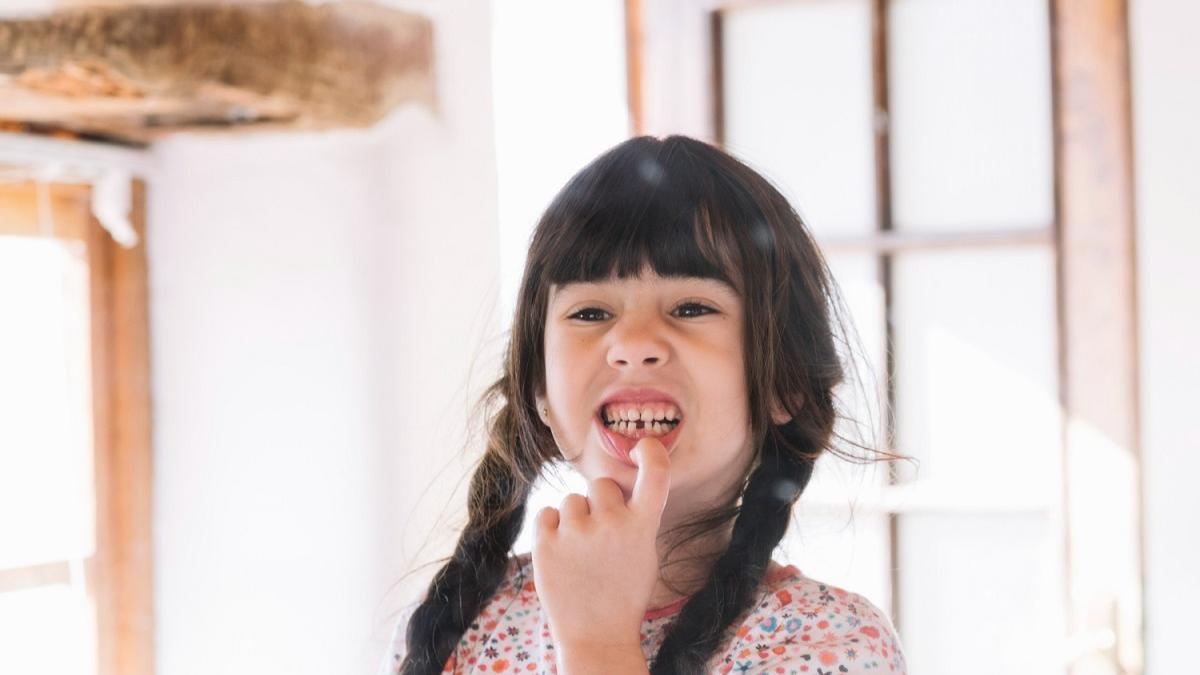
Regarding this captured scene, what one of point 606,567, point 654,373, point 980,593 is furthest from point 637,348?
point 980,593

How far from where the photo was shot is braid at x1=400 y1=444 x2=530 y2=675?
3.40 ft

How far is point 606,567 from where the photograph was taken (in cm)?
84

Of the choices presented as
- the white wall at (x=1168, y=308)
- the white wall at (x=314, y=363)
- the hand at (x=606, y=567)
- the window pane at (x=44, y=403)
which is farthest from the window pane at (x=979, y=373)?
the window pane at (x=44, y=403)

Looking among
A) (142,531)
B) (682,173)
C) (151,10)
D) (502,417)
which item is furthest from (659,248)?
(142,531)

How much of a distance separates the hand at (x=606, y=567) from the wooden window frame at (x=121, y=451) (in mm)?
1076

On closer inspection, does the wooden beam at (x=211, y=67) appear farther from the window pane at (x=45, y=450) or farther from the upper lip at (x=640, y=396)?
the upper lip at (x=640, y=396)

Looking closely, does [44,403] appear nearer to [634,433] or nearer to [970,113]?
[634,433]

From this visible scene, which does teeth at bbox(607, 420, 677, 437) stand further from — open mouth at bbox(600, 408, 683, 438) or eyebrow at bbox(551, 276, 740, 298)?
eyebrow at bbox(551, 276, 740, 298)

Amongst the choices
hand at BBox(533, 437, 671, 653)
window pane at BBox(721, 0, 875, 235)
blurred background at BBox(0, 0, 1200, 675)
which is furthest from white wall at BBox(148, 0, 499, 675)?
hand at BBox(533, 437, 671, 653)

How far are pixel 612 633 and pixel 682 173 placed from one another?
369 mm

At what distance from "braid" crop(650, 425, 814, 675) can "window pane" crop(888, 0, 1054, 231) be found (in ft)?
2.77

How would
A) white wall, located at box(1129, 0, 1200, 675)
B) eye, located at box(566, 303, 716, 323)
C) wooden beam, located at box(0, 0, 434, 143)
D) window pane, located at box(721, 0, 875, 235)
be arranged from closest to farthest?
eye, located at box(566, 303, 716, 323) → wooden beam, located at box(0, 0, 434, 143) → white wall, located at box(1129, 0, 1200, 675) → window pane, located at box(721, 0, 875, 235)

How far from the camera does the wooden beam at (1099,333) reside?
1.57m

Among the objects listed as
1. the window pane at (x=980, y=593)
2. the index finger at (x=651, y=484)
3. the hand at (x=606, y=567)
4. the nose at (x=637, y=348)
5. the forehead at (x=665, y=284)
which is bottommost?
the window pane at (x=980, y=593)
